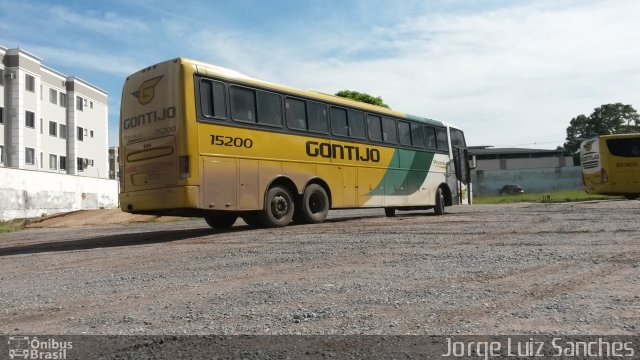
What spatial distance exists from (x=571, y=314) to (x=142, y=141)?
9.18m

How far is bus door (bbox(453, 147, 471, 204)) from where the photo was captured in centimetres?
1958

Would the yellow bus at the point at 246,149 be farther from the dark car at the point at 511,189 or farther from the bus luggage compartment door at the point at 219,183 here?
the dark car at the point at 511,189

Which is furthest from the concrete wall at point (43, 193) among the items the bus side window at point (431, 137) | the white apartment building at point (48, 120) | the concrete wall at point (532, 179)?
the concrete wall at point (532, 179)

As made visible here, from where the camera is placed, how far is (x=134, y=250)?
9477 mm

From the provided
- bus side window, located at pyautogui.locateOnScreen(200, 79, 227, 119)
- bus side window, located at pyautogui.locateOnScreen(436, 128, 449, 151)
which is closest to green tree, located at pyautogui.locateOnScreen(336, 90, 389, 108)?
bus side window, located at pyautogui.locateOnScreen(436, 128, 449, 151)

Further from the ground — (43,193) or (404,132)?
(404,132)

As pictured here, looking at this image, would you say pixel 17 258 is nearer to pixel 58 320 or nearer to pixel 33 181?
pixel 58 320

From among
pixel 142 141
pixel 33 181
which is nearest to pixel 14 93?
pixel 33 181

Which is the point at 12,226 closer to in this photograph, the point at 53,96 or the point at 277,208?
the point at 277,208

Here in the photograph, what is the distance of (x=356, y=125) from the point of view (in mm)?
14766

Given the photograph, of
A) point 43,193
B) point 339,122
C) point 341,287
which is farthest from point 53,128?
point 341,287

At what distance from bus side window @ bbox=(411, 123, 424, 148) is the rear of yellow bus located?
28.3ft

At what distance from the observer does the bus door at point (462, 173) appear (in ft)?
64.2

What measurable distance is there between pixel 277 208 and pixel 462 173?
10.1 m
